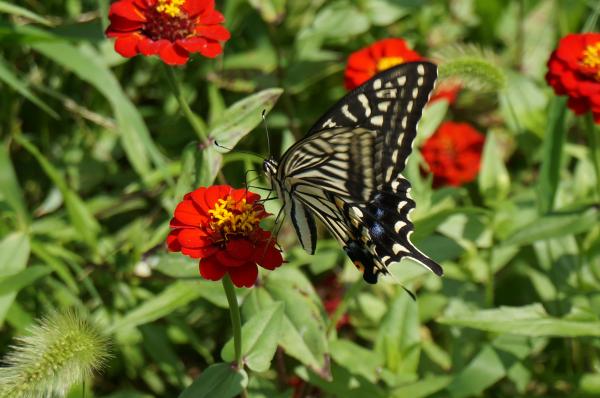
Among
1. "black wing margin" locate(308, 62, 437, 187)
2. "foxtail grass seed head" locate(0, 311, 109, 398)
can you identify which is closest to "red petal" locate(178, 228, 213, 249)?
"foxtail grass seed head" locate(0, 311, 109, 398)

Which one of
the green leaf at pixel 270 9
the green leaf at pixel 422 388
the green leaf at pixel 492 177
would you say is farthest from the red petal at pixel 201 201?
the green leaf at pixel 270 9

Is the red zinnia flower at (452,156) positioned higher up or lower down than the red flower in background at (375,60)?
lower down

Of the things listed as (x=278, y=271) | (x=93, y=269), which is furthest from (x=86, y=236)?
(x=278, y=271)

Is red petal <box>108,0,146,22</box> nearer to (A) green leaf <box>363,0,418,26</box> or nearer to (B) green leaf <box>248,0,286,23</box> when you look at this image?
(B) green leaf <box>248,0,286,23</box>

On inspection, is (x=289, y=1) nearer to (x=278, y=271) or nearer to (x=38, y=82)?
(x=38, y=82)

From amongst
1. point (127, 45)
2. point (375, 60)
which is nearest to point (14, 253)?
point (127, 45)

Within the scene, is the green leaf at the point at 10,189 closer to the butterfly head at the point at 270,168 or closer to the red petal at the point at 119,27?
the red petal at the point at 119,27
